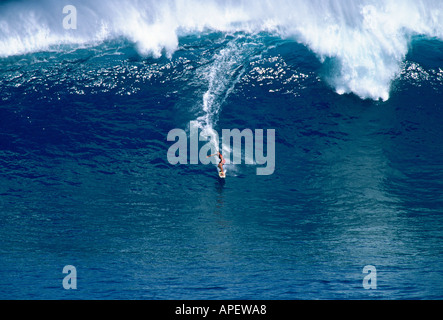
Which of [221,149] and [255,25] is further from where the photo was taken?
[255,25]

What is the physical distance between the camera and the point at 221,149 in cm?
1983

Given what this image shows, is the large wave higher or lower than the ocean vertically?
higher

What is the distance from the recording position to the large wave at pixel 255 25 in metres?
23.2

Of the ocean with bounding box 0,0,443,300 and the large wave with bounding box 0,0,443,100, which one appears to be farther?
the large wave with bounding box 0,0,443,100

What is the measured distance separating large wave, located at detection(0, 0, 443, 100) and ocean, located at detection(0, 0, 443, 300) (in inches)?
2.8

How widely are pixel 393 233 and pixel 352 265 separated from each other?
2.09 metres

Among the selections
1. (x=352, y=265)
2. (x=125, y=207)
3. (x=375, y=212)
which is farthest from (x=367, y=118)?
(x=125, y=207)

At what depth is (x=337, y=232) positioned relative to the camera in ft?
51.4

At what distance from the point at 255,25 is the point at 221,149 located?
8.24 meters

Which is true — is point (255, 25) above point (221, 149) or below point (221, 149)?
above

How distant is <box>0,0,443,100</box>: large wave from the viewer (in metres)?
23.2

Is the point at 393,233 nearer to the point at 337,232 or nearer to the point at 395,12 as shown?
the point at 337,232

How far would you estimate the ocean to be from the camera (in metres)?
14.0

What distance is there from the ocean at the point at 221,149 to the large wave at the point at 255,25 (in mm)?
71
